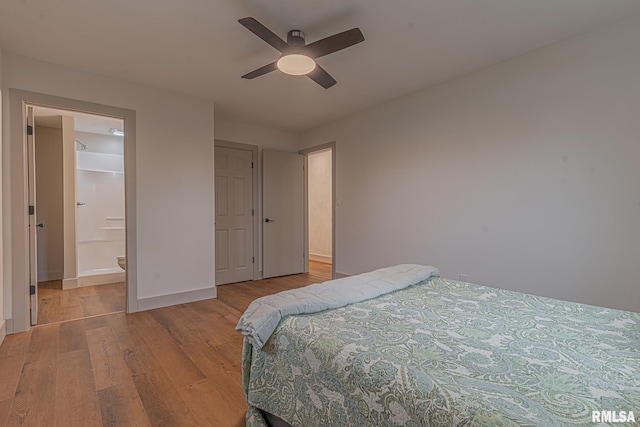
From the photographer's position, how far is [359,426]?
3.17ft

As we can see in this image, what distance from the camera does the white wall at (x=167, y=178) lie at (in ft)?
10.3

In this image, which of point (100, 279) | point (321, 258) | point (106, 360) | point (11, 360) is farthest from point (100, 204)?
point (321, 258)

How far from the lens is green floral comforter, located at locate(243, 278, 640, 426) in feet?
2.56

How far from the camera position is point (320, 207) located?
274 inches

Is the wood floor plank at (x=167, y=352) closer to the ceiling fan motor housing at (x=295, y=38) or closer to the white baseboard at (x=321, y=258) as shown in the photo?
the ceiling fan motor housing at (x=295, y=38)

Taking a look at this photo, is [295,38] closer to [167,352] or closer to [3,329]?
[167,352]

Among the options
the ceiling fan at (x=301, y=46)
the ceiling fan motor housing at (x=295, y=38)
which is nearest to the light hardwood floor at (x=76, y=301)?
the ceiling fan at (x=301, y=46)

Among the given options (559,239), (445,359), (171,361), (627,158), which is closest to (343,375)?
(445,359)

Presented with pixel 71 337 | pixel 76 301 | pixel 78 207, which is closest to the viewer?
pixel 71 337

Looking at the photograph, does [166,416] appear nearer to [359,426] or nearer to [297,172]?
[359,426]

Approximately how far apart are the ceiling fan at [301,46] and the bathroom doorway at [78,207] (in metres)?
3.17

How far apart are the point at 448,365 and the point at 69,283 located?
17.1ft

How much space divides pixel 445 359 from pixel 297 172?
Result: 455cm

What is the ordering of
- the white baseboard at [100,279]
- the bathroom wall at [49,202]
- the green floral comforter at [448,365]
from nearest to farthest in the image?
the green floral comforter at [448,365] < the white baseboard at [100,279] < the bathroom wall at [49,202]
